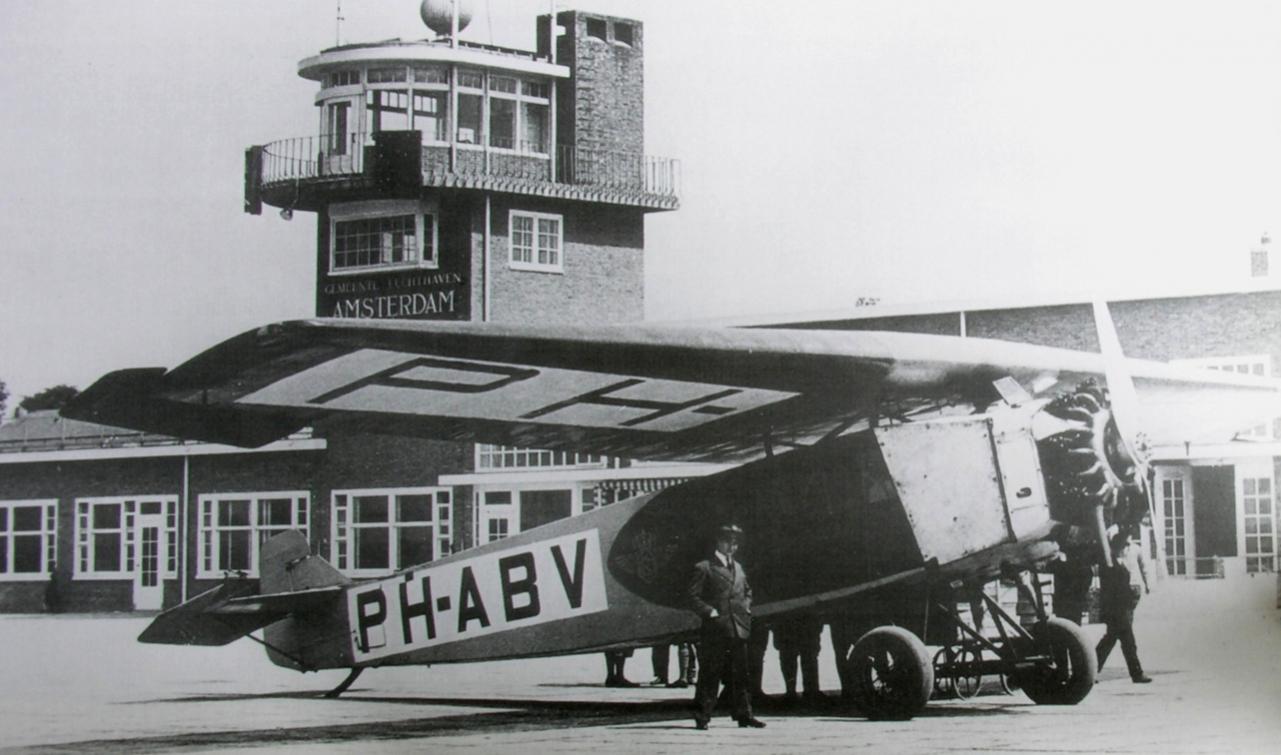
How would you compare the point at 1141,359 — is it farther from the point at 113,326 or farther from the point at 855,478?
the point at 113,326

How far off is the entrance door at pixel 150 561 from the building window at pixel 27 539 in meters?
0.55

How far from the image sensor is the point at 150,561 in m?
10.4

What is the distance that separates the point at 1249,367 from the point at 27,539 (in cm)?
774

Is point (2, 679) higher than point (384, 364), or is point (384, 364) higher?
point (384, 364)

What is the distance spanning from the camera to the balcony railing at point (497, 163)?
1001 cm

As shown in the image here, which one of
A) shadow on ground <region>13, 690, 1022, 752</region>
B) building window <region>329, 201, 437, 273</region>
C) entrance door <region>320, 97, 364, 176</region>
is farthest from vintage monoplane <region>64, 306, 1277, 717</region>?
entrance door <region>320, 97, 364, 176</region>

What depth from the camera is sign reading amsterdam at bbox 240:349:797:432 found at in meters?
8.07

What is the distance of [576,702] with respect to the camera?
10922 millimetres

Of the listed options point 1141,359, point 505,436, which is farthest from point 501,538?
point 1141,359

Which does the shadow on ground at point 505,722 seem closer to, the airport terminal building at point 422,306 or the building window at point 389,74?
the airport terminal building at point 422,306

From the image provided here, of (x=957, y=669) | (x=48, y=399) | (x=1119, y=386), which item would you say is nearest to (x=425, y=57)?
(x=48, y=399)

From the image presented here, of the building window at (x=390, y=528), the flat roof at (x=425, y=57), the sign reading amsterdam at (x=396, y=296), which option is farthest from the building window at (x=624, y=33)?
the building window at (x=390, y=528)

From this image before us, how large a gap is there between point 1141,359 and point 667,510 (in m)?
3.14

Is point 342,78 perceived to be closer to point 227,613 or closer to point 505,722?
point 227,613
